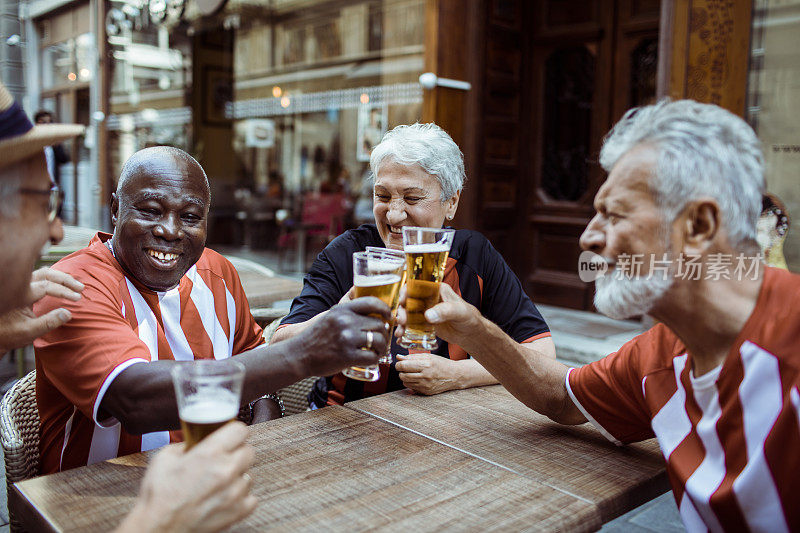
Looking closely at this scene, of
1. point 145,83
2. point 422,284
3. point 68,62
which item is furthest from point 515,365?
point 68,62

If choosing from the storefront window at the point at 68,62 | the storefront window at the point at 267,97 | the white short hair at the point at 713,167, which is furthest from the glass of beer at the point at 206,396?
the storefront window at the point at 68,62

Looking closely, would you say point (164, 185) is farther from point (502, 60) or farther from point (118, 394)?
point (502, 60)

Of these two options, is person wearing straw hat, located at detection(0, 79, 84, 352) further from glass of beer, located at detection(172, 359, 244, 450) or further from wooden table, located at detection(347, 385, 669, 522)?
wooden table, located at detection(347, 385, 669, 522)

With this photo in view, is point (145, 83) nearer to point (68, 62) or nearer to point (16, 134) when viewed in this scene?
point (68, 62)

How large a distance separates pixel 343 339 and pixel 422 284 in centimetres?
29

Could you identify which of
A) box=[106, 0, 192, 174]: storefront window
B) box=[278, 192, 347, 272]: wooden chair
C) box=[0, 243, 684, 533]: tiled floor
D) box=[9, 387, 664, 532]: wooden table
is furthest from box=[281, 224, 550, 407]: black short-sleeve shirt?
box=[106, 0, 192, 174]: storefront window

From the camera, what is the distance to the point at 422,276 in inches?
65.1

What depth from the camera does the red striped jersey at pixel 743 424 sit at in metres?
1.28

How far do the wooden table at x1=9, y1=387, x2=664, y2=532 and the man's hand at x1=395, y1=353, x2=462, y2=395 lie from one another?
0.16 metres

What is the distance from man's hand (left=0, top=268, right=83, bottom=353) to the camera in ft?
4.73

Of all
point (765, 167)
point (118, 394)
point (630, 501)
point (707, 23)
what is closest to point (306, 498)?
point (118, 394)

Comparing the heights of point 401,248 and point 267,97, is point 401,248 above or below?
below

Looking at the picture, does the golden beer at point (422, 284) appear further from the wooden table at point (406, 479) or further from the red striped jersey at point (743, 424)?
the red striped jersey at point (743, 424)
